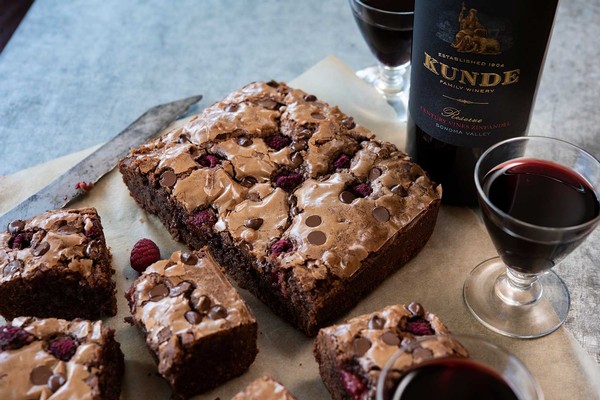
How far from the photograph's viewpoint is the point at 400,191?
2.72m

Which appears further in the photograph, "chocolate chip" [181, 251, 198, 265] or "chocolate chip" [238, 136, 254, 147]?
"chocolate chip" [238, 136, 254, 147]

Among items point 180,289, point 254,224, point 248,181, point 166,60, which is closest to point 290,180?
point 248,181

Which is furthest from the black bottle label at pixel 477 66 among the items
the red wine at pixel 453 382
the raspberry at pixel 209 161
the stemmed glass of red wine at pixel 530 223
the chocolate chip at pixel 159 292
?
the chocolate chip at pixel 159 292

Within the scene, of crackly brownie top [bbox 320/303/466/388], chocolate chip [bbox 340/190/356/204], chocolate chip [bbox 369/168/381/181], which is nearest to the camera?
crackly brownie top [bbox 320/303/466/388]

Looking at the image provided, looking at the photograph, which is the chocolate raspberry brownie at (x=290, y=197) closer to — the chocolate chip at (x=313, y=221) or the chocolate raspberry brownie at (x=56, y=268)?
the chocolate chip at (x=313, y=221)

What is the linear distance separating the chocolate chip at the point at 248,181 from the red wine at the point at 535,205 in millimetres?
913

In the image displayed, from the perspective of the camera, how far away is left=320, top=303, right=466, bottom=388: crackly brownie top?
2.15 m

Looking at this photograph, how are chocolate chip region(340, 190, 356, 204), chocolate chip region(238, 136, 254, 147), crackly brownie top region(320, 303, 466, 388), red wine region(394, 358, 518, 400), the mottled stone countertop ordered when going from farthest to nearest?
1. the mottled stone countertop
2. chocolate chip region(238, 136, 254, 147)
3. chocolate chip region(340, 190, 356, 204)
4. crackly brownie top region(320, 303, 466, 388)
5. red wine region(394, 358, 518, 400)

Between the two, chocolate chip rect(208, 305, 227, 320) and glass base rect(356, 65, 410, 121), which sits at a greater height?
chocolate chip rect(208, 305, 227, 320)

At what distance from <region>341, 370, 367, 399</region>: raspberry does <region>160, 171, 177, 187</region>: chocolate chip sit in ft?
3.52

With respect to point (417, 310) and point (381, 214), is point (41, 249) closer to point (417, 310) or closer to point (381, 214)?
point (381, 214)

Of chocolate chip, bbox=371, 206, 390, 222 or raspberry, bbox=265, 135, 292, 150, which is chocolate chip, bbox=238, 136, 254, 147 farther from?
chocolate chip, bbox=371, 206, 390, 222

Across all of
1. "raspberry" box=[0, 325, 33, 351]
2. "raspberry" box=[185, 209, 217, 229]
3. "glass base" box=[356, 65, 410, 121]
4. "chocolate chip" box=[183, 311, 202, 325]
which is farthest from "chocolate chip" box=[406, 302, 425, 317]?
"glass base" box=[356, 65, 410, 121]

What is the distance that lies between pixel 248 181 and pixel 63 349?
962 millimetres
